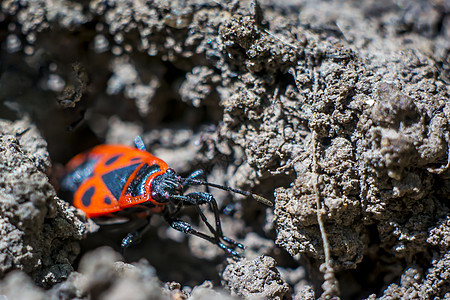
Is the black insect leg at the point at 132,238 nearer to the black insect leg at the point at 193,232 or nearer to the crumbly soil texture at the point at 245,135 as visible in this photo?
the crumbly soil texture at the point at 245,135

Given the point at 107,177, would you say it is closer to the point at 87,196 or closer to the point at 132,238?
the point at 87,196

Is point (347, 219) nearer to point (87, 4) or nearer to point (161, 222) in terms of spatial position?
point (161, 222)

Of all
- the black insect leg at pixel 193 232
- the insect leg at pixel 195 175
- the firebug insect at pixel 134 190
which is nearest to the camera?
the black insect leg at pixel 193 232

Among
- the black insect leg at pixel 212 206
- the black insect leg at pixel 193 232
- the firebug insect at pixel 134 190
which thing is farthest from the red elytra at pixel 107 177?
the black insect leg at pixel 212 206

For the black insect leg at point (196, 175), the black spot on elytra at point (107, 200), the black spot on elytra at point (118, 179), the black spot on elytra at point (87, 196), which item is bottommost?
the black spot on elytra at point (87, 196)

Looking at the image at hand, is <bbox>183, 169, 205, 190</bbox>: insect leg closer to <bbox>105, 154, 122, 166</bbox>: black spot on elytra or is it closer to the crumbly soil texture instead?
the crumbly soil texture

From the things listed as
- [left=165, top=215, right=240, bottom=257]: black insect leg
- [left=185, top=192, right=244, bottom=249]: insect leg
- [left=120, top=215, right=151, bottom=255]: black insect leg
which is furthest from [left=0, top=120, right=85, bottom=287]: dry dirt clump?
[left=185, top=192, right=244, bottom=249]: insect leg

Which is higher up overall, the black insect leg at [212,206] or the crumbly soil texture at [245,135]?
the crumbly soil texture at [245,135]

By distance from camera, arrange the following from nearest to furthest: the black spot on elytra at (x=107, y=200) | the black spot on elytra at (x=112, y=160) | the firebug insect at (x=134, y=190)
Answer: the firebug insect at (x=134, y=190)
the black spot on elytra at (x=107, y=200)
the black spot on elytra at (x=112, y=160)
